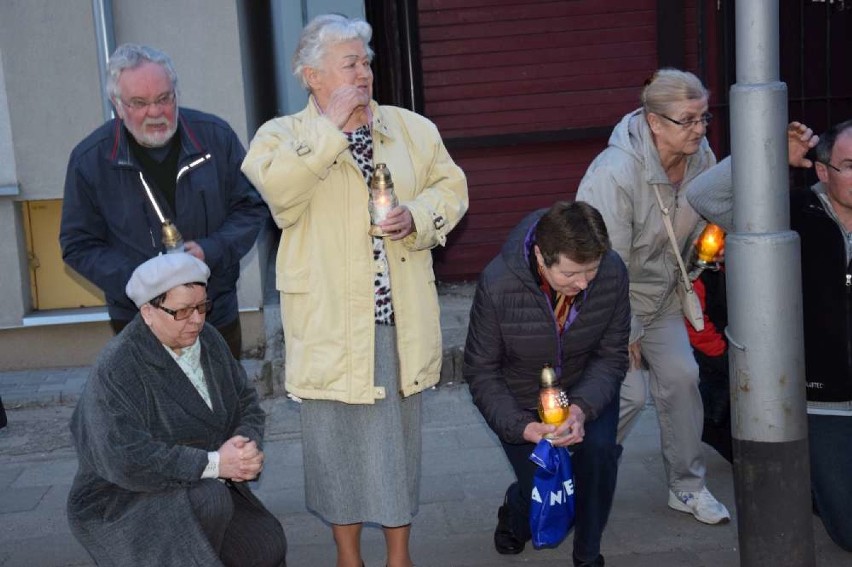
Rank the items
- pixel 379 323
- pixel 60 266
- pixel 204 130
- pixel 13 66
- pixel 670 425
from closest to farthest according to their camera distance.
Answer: pixel 379 323 → pixel 204 130 → pixel 670 425 → pixel 13 66 → pixel 60 266

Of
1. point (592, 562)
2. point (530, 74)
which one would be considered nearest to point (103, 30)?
point (530, 74)

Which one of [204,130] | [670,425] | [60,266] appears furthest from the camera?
[60,266]

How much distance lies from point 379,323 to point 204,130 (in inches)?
43.4

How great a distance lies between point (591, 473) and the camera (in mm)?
4648

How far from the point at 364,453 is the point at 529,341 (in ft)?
2.39

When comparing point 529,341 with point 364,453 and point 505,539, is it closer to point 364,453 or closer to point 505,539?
point 364,453

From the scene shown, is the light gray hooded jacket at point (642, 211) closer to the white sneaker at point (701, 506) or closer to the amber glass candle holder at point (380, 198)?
the white sneaker at point (701, 506)

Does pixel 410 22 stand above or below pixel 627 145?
above

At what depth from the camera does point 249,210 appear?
16.4 ft

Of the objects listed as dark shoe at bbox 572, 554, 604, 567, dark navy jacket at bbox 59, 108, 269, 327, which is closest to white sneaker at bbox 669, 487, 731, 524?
dark shoe at bbox 572, 554, 604, 567

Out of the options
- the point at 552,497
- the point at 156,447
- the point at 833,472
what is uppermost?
the point at 156,447

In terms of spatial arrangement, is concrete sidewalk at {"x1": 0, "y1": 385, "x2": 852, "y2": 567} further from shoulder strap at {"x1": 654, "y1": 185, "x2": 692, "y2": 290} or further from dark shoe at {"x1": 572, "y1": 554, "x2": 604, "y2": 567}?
shoulder strap at {"x1": 654, "y1": 185, "x2": 692, "y2": 290}

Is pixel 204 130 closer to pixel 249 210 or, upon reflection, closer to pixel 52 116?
pixel 249 210

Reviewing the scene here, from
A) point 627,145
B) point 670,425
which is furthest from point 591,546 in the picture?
point 627,145
